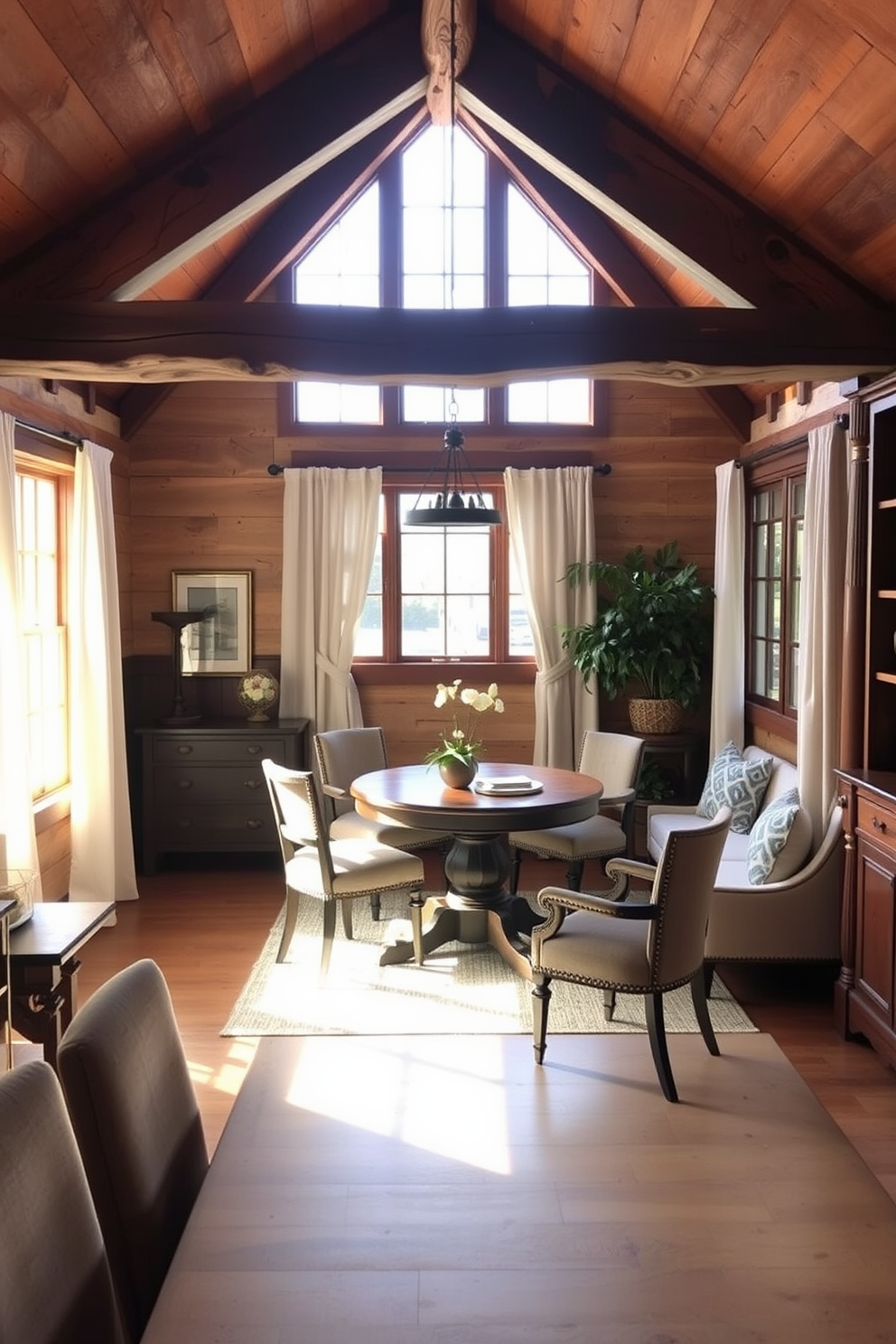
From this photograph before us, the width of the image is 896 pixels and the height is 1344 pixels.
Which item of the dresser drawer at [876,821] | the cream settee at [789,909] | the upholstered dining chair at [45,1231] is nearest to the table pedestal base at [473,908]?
the cream settee at [789,909]

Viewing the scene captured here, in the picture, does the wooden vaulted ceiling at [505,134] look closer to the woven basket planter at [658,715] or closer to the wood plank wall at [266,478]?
the wood plank wall at [266,478]

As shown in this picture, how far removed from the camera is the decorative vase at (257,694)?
6.59 m

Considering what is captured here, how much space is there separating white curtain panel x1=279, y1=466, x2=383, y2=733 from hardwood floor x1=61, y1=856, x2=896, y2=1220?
1026mm

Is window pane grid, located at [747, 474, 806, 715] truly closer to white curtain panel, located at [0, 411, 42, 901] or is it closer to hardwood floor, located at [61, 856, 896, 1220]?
hardwood floor, located at [61, 856, 896, 1220]

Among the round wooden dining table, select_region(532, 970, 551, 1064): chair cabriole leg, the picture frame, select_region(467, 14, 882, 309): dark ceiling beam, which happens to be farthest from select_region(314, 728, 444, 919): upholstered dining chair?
select_region(467, 14, 882, 309): dark ceiling beam

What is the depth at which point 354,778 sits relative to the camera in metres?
5.80

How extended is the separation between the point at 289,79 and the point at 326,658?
123 inches

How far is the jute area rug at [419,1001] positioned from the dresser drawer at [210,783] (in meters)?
1.41

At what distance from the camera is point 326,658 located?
679 cm

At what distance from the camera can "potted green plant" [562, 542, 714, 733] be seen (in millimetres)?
6414

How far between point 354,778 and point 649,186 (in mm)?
3034

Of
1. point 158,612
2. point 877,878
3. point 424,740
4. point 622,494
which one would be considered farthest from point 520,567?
point 877,878

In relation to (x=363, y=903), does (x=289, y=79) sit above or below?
above

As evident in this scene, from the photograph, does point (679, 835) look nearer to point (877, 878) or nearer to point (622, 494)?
point (877, 878)
